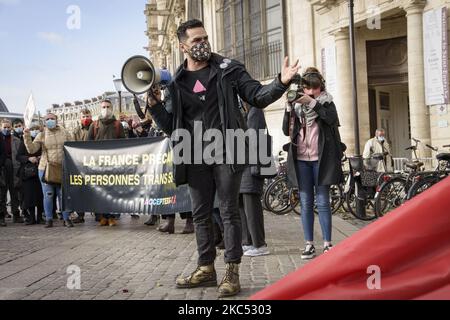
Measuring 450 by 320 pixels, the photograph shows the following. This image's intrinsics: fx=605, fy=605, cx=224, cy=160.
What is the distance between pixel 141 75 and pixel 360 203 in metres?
6.53

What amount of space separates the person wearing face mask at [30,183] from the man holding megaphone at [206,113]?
7.13 meters

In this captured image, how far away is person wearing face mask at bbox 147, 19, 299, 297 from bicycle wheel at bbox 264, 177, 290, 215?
7.45 m

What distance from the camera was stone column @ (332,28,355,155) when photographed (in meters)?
18.2

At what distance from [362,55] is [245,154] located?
1509 centimetres

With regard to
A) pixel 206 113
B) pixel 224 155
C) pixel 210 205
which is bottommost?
pixel 210 205

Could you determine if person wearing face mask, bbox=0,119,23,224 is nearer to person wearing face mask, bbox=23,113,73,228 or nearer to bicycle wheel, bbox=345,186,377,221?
person wearing face mask, bbox=23,113,73,228

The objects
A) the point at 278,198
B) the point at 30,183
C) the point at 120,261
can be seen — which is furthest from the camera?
the point at 278,198

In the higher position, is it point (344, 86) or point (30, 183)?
point (344, 86)

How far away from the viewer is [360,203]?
34.7 feet

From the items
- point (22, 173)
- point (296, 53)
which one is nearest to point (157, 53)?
point (296, 53)

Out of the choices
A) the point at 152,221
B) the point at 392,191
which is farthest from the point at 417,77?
the point at 152,221

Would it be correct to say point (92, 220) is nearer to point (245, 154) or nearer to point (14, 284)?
point (14, 284)

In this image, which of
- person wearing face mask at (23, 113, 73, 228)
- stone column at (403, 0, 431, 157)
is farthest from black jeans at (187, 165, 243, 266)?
stone column at (403, 0, 431, 157)

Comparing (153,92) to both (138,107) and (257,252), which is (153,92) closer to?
(138,107)
